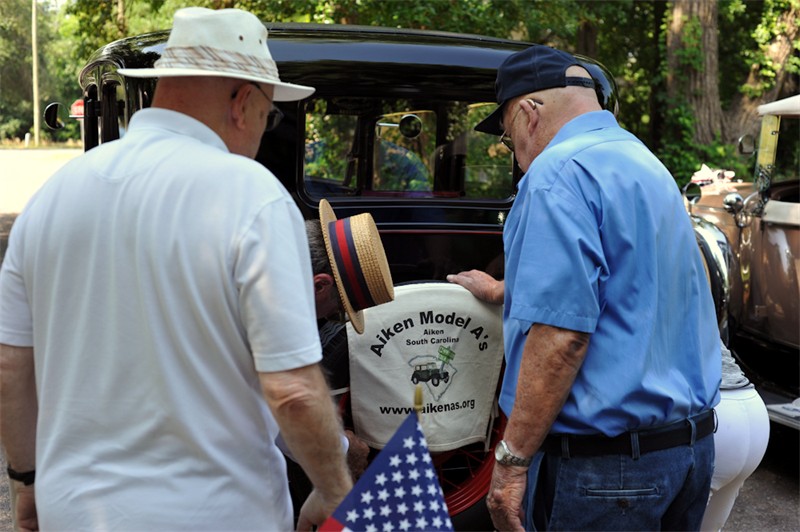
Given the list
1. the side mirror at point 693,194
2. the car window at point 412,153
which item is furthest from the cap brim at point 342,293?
the side mirror at point 693,194

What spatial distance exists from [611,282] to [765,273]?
3.99 metres

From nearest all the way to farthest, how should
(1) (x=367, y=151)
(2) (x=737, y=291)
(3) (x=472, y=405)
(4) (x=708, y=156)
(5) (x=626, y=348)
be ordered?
(5) (x=626, y=348) → (3) (x=472, y=405) → (1) (x=367, y=151) → (2) (x=737, y=291) → (4) (x=708, y=156)

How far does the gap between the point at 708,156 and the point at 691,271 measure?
40.7ft

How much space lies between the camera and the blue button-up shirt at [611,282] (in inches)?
81.0

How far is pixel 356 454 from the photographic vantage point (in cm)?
306

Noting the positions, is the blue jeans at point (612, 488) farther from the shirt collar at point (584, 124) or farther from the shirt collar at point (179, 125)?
the shirt collar at point (179, 125)

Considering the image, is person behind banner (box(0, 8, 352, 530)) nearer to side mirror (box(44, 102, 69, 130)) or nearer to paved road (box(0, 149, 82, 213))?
side mirror (box(44, 102, 69, 130))

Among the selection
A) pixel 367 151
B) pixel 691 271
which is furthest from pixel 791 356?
pixel 691 271

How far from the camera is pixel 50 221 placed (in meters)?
1.73

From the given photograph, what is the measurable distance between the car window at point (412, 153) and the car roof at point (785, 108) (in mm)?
2057

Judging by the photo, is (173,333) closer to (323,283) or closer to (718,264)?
(323,283)

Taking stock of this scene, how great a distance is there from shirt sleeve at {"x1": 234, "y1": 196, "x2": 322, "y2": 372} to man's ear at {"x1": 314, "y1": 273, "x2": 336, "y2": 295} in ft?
3.60

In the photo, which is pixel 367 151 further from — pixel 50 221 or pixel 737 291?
pixel 50 221

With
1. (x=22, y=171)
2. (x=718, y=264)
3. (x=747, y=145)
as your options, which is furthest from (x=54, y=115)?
(x=22, y=171)
